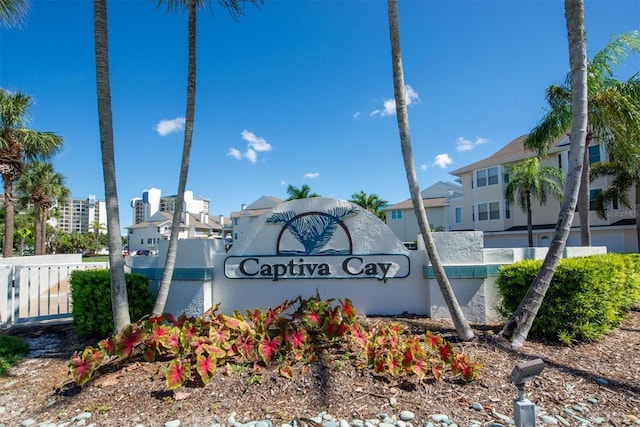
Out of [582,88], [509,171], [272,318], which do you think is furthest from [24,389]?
[509,171]

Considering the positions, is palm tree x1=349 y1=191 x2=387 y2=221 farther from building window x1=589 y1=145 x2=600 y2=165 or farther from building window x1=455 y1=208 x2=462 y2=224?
building window x1=589 y1=145 x2=600 y2=165

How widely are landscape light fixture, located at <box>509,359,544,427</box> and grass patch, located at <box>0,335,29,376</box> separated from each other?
244 inches

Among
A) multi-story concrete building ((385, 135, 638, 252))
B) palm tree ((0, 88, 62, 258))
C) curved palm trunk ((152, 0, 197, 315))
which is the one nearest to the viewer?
curved palm trunk ((152, 0, 197, 315))

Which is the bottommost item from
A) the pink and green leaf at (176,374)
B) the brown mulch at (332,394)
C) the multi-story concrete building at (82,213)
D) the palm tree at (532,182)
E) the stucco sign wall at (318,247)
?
the brown mulch at (332,394)

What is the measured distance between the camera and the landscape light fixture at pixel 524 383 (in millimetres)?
2723

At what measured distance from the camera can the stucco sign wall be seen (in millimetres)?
6461

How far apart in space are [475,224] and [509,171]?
675 centimetres

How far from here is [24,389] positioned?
14.0 ft

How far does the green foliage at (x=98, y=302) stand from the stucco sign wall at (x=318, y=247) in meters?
1.54

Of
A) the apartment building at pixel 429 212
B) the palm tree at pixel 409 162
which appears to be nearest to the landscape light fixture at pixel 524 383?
the palm tree at pixel 409 162

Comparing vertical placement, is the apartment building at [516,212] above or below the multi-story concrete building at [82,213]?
below

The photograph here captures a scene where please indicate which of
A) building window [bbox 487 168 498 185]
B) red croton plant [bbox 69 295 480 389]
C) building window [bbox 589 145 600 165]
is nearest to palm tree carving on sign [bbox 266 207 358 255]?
red croton plant [bbox 69 295 480 389]

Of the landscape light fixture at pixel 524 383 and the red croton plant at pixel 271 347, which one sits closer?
the landscape light fixture at pixel 524 383

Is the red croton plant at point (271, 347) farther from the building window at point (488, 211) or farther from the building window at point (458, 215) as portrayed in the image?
the building window at point (458, 215)
